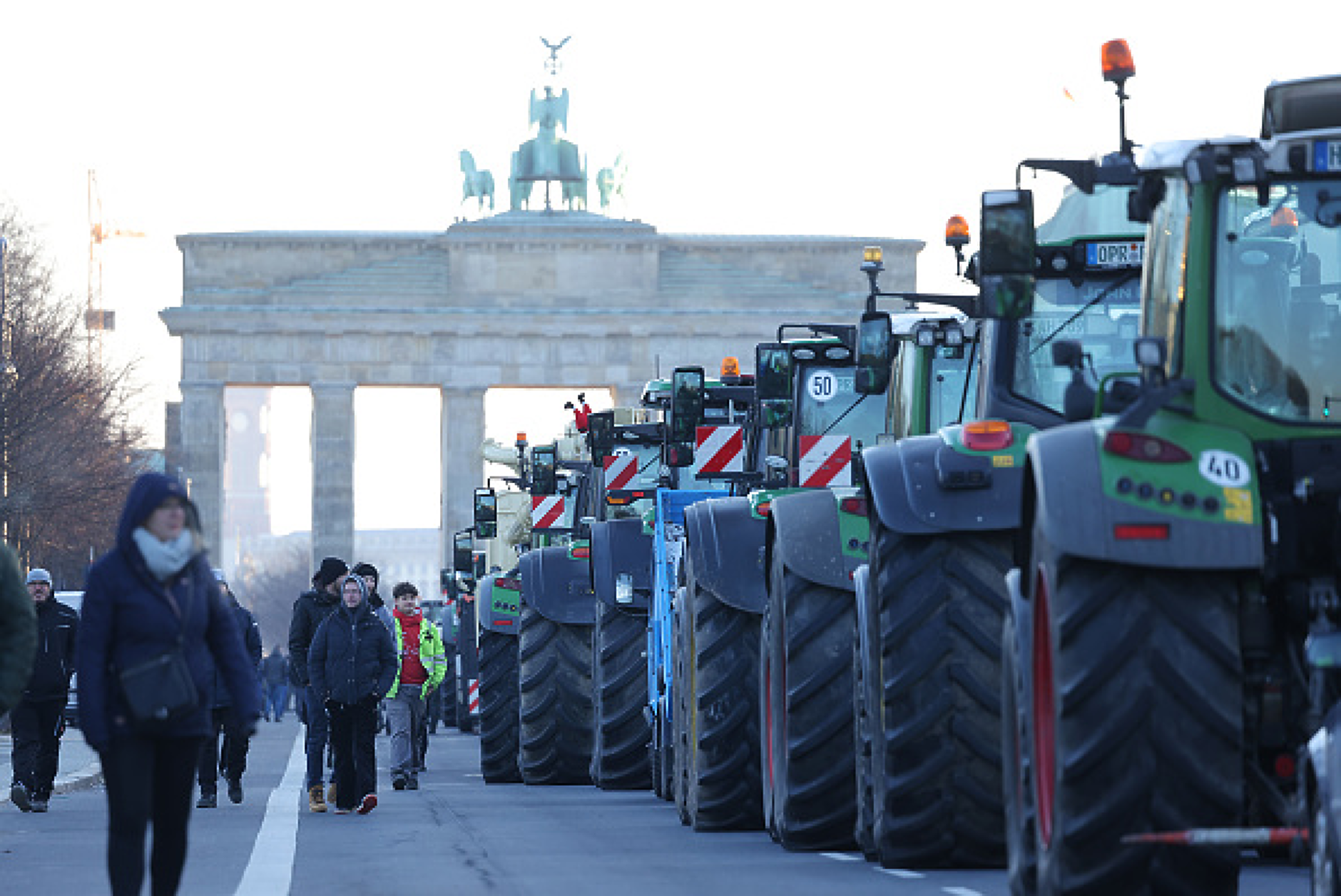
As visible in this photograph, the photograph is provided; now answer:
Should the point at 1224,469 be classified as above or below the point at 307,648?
above

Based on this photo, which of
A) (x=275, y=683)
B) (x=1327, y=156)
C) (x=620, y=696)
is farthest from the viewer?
(x=275, y=683)

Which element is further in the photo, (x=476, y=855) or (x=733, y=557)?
(x=733, y=557)

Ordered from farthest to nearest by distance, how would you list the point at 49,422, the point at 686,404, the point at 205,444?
the point at 205,444, the point at 49,422, the point at 686,404

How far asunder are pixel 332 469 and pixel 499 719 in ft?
255

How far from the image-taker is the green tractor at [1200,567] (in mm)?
8375

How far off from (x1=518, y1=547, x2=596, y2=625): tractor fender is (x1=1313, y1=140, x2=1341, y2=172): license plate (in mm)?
13873

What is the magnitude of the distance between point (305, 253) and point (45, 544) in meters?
39.7

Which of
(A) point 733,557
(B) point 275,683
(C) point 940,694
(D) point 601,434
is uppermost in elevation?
(D) point 601,434

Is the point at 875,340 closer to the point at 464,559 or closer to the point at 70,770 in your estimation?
the point at 70,770

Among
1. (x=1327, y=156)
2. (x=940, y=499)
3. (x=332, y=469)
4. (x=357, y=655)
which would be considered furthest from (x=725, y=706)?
(x=332, y=469)

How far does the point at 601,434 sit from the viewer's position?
24266mm

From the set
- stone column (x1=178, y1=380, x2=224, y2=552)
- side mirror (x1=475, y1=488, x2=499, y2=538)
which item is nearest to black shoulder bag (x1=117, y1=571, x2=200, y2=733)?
side mirror (x1=475, y1=488, x2=499, y2=538)

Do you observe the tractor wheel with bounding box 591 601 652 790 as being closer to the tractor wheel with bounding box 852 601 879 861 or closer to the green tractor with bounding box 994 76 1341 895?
the tractor wheel with bounding box 852 601 879 861

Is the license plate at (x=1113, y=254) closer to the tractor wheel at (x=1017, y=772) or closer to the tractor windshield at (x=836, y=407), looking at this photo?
the tractor wheel at (x=1017, y=772)
